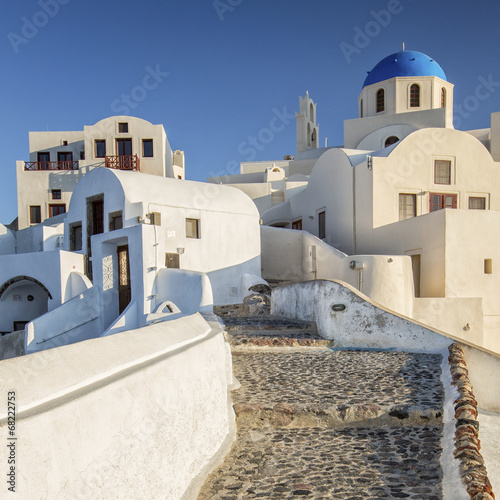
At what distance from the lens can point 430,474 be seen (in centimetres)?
332

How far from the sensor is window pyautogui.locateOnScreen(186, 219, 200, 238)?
635 inches

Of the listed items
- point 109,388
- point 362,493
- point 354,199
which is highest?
point 354,199

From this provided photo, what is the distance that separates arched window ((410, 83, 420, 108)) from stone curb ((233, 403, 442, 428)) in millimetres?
22559

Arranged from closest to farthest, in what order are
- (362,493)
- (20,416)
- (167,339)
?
(20,416) → (362,493) → (167,339)

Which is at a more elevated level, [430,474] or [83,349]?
[83,349]

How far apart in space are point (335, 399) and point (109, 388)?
2.80 m

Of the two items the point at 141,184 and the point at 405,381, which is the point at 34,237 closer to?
the point at 141,184

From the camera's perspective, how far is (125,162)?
24.9 meters

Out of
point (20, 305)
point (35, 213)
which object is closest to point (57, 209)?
point (35, 213)

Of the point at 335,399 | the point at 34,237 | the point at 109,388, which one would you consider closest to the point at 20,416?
the point at 109,388

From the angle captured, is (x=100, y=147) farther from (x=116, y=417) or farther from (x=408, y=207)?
(x=116, y=417)

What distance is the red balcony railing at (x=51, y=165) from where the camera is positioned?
2548 centimetres

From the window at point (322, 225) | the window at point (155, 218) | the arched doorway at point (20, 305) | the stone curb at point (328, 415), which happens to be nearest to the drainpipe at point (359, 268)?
the window at point (155, 218)

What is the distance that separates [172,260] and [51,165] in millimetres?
14040
